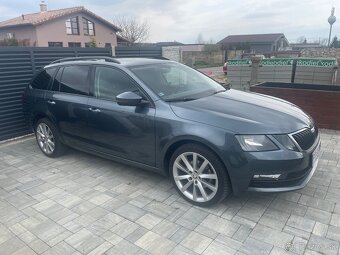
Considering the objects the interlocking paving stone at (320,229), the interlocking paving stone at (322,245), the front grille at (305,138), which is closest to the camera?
the interlocking paving stone at (322,245)

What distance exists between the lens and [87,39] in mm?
36375

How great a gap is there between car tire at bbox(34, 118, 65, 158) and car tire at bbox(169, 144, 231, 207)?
236 centimetres

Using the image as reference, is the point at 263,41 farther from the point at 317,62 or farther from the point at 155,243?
the point at 155,243

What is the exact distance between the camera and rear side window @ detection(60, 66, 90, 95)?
4273mm

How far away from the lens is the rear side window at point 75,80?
168 inches

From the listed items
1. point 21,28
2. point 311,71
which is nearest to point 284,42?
point 21,28

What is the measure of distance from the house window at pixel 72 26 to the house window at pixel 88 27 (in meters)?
1.19

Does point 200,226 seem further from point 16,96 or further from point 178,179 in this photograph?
point 16,96

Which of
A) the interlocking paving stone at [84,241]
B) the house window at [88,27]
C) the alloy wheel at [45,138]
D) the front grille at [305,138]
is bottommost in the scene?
the interlocking paving stone at [84,241]

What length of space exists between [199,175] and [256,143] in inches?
28.5

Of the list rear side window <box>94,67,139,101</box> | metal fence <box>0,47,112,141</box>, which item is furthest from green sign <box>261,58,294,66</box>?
rear side window <box>94,67,139,101</box>

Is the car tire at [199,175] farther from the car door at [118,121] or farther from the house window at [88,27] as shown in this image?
the house window at [88,27]

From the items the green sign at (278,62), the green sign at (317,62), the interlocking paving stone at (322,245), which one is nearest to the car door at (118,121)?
the interlocking paving stone at (322,245)

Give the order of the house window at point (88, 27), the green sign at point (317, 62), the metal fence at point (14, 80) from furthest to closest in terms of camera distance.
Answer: the house window at point (88, 27)
the green sign at point (317, 62)
the metal fence at point (14, 80)
